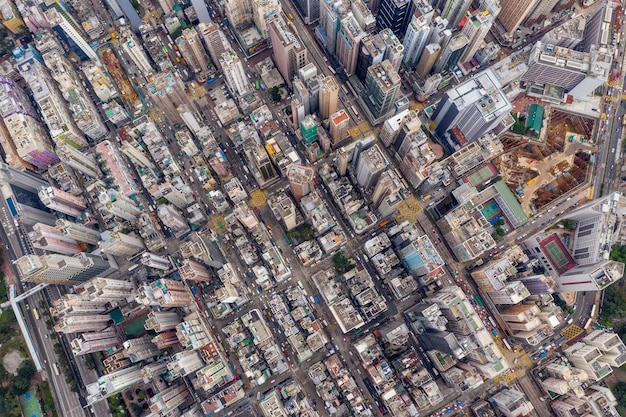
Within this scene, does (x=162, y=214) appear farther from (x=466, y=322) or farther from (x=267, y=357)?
(x=466, y=322)

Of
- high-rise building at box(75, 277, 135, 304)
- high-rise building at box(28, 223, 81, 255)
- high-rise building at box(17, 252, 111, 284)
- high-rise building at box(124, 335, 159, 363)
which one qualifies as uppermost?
high-rise building at box(28, 223, 81, 255)

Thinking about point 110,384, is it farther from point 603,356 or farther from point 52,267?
point 603,356

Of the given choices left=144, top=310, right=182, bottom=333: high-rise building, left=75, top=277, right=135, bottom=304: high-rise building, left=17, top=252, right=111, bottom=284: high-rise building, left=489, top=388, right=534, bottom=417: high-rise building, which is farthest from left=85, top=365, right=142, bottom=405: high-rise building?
left=489, top=388, right=534, bottom=417: high-rise building

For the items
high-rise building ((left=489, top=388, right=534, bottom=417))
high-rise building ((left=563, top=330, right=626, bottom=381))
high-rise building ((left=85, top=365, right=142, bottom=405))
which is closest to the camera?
high-rise building ((left=85, top=365, right=142, bottom=405))

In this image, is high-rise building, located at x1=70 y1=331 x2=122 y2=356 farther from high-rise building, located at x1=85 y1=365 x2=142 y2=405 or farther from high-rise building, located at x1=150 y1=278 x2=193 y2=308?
high-rise building, located at x1=150 y1=278 x2=193 y2=308

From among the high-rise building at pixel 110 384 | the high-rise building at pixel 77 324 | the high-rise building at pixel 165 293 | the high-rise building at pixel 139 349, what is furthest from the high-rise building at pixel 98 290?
the high-rise building at pixel 110 384

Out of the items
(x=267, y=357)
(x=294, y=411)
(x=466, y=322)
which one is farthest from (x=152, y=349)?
(x=466, y=322)

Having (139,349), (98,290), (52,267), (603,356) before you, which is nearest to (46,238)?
(52,267)

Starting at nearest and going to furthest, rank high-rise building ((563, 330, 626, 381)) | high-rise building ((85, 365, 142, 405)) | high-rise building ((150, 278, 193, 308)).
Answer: high-rise building ((85, 365, 142, 405))
high-rise building ((150, 278, 193, 308))
high-rise building ((563, 330, 626, 381))
